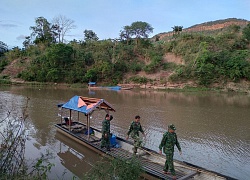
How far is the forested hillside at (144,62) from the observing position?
1403 inches

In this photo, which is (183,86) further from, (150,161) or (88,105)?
(150,161)

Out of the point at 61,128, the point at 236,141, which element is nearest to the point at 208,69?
the point at 236,141

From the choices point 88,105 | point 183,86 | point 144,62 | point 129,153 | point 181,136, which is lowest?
point 181,136

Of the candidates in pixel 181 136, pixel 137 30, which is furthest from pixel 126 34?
pixel 181 136

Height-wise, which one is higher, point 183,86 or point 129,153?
point 183,86

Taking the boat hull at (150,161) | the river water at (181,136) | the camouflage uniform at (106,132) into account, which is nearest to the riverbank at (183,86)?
the river water at (181,136)

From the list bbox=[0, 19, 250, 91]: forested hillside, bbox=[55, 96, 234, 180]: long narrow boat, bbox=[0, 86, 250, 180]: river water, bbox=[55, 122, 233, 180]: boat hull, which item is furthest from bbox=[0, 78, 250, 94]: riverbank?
bbox=[55, 122, 233, 180]: boat hull

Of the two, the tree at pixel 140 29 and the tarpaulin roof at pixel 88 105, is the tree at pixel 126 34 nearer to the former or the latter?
the tree at pixel 140 29

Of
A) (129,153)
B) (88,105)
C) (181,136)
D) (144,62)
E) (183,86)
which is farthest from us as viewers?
(144,62)

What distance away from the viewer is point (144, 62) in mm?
44531

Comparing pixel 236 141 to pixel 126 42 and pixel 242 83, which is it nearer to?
pixel 242 83

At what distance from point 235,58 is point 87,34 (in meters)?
33.2

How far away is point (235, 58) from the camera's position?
3562cm

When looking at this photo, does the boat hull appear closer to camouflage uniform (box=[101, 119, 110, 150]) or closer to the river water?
camouflage uniform (box=[101, 119, 110, 150])
